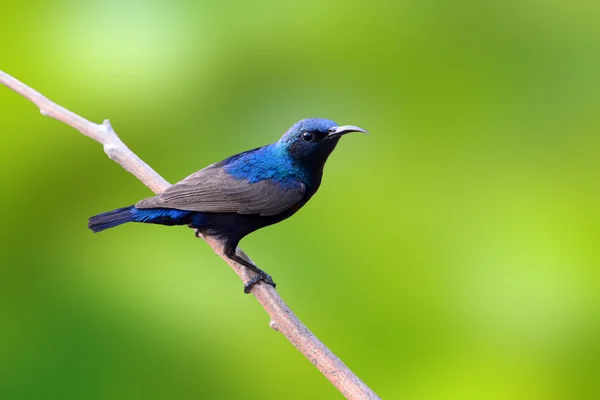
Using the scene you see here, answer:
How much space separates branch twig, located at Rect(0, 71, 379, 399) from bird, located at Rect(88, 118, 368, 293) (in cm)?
13

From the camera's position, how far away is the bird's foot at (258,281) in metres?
2.86

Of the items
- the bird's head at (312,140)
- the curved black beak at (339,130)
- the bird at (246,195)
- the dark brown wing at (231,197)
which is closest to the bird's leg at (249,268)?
the bird at (246,195)

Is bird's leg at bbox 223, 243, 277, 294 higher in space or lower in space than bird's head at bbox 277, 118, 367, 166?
lower

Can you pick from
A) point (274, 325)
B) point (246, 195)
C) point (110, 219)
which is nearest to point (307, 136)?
point (246, 195)

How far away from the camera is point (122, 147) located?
2.97m

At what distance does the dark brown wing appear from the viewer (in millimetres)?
2801

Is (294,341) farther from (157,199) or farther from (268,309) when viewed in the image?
(157,199)

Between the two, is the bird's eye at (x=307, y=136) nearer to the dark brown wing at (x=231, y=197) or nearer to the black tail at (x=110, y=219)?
the dark brown wing at (x=231, y=197)

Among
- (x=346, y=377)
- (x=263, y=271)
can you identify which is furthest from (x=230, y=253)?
(x=346, y=377)

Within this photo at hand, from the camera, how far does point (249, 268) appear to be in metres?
2.98

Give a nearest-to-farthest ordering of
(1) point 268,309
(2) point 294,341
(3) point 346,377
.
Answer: (3) point 346,377 → (2) point 294,341 → (1) point 268,309

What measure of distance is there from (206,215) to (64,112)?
755 mm

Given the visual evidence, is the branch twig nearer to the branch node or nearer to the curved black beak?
the branch node

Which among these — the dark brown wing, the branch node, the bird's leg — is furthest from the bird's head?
the branch node
